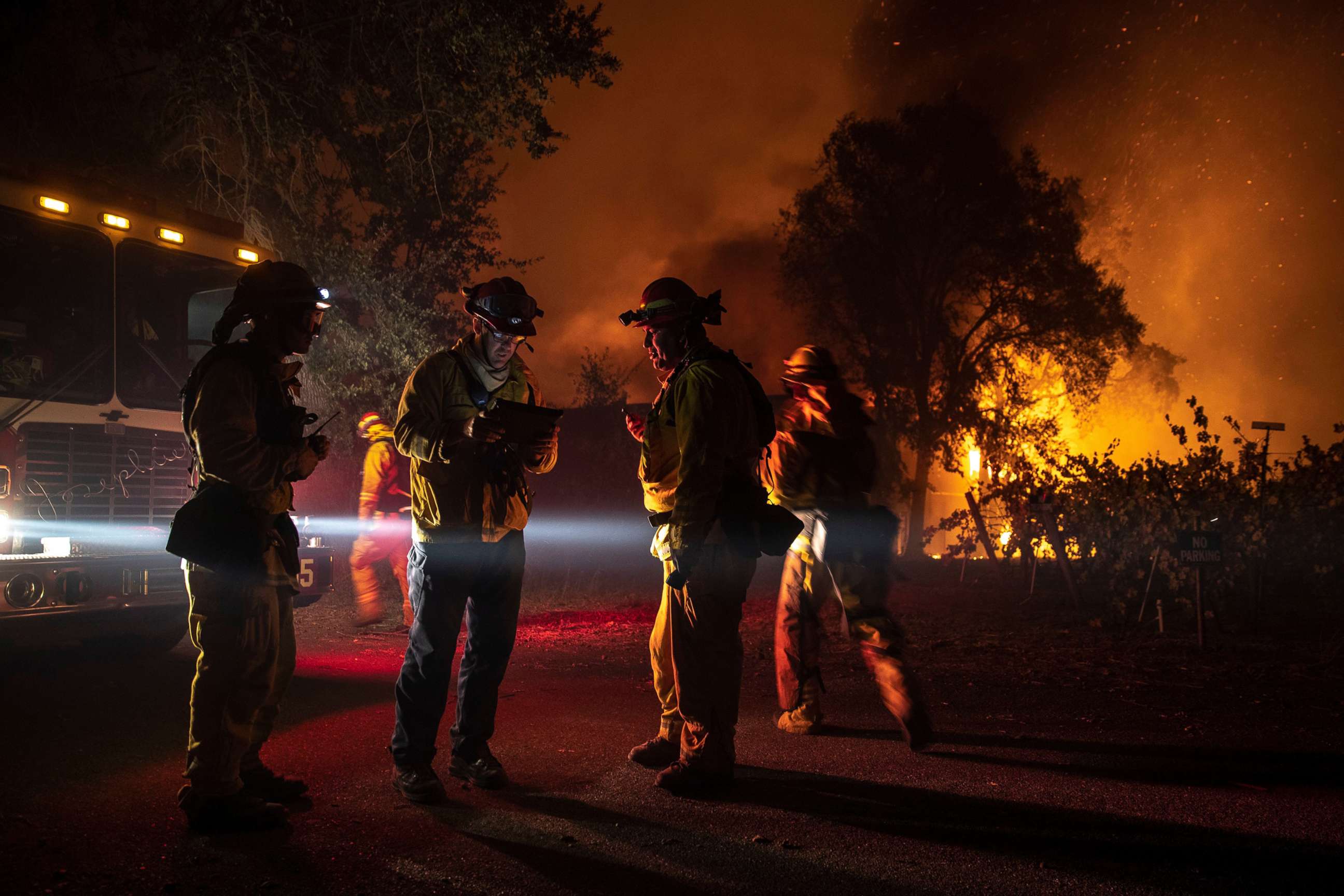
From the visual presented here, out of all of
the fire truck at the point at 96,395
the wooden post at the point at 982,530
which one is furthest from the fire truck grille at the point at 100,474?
the wooden post at the point at 982,530

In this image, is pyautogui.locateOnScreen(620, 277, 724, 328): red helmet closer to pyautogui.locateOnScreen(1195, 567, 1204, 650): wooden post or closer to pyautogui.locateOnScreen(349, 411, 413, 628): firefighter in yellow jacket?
pyautogui.locateOnScreen(349, 411, 413, 628): firefighter in yellow jacket

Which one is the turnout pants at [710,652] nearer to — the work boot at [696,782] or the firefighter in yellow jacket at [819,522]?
the work boot at [696,782]

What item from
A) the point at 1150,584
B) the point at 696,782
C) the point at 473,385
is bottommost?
the point at 696,782

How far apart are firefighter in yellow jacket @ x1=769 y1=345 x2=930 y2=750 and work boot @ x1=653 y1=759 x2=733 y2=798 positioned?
1.20 metres

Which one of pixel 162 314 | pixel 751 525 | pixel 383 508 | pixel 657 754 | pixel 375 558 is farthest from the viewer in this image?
pixel 375 558

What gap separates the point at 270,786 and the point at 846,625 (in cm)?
281

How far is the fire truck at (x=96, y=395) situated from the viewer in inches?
240

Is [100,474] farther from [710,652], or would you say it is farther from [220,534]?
[710,652]

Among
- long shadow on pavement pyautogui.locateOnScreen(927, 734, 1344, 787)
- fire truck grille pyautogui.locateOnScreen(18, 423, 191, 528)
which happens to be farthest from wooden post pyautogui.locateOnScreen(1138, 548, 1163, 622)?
fire truck grille pyautogui.locateOnScreen(18, 423, 191, 528)

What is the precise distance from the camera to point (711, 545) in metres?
4.02

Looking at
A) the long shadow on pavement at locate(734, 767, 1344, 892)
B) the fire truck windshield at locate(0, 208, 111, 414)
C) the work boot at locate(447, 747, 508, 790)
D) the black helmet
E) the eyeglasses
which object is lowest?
the long shadow on pavement at locate(734, 767, 1344, 892)

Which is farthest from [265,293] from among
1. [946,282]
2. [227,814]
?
[946,282]

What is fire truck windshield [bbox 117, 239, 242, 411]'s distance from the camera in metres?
6.86

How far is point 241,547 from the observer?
354 centimetres
